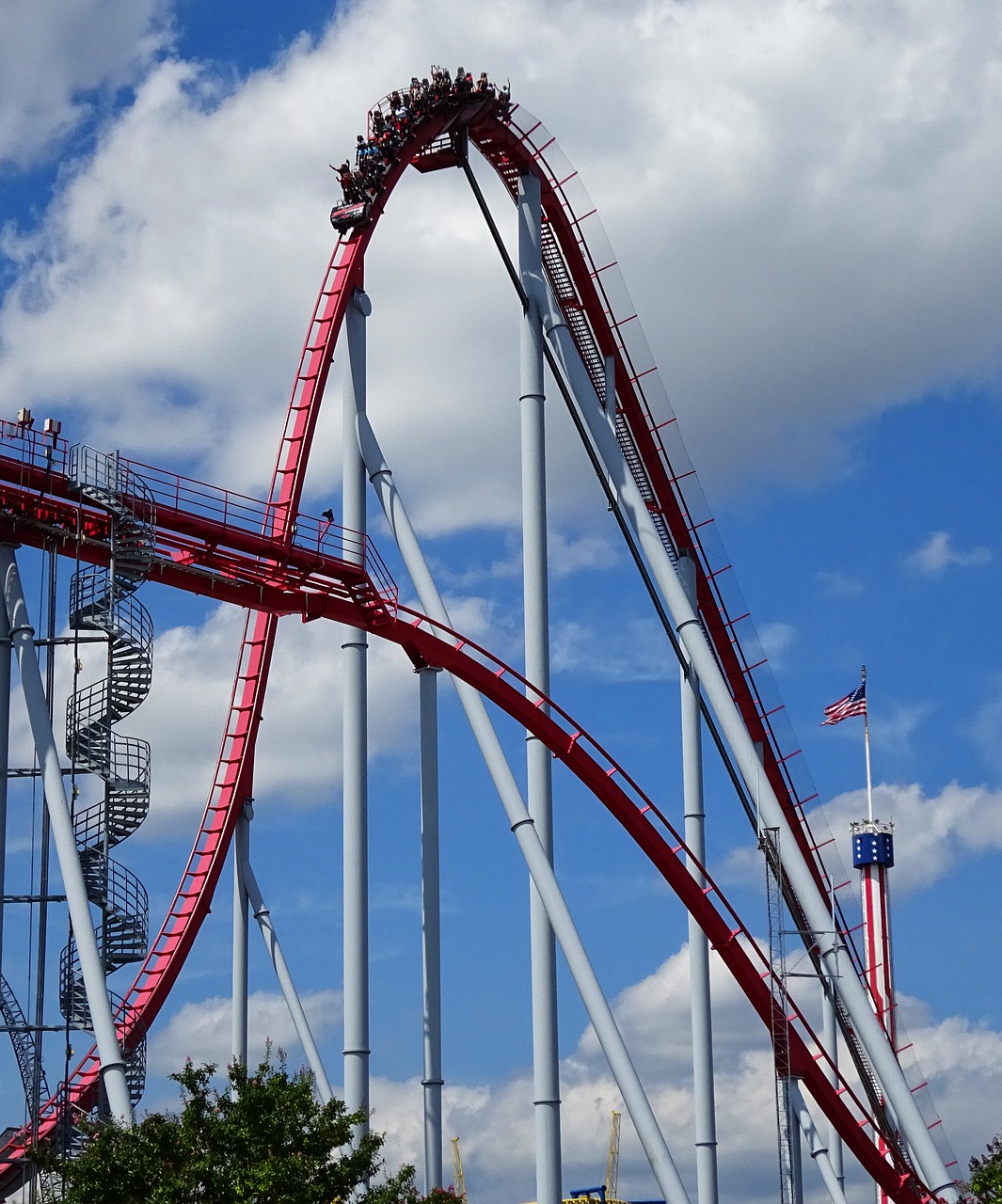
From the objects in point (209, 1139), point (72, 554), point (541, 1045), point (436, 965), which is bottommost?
point (209, 1139)

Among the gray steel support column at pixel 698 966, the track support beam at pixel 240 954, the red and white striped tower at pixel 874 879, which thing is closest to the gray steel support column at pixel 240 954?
the track support beam at pixel 240 954

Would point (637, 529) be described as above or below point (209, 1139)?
above

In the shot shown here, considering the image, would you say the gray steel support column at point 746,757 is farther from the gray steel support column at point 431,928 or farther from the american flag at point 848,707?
the american flag at point 848,707

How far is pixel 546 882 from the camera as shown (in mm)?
23703

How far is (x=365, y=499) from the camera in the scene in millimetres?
25766

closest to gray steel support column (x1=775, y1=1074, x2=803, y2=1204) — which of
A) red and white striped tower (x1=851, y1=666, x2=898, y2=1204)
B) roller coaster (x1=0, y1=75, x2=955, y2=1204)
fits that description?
roller coaster (x1=0, y1=75, x2=955, y2=1204)

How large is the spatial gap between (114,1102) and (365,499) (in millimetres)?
8987

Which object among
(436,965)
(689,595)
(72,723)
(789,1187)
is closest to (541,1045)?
(436,965)

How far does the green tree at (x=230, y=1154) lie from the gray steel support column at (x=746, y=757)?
278 inches

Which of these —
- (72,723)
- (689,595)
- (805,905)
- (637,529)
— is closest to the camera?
(72,723)

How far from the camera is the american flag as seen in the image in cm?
4219

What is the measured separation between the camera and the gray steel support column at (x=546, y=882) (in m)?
22.7

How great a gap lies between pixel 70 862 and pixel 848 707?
25029mm

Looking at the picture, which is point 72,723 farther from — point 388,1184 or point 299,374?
point 299,374
